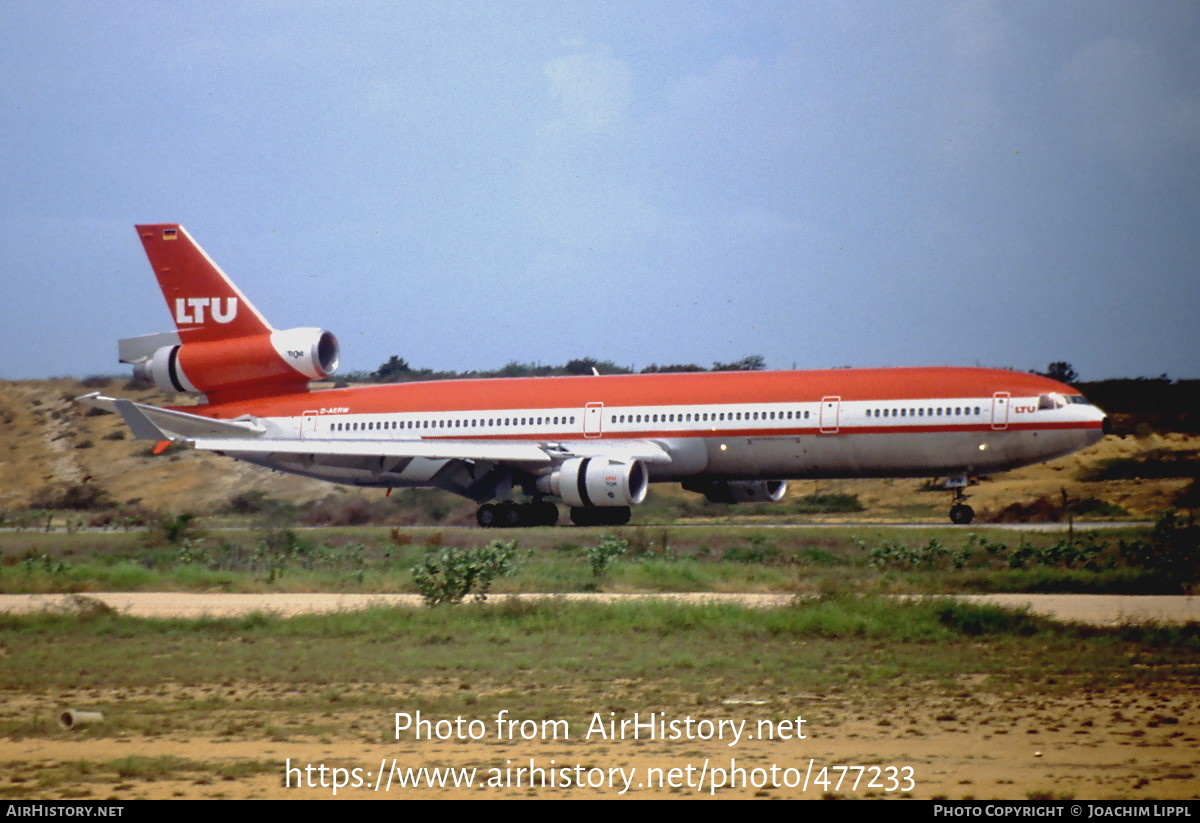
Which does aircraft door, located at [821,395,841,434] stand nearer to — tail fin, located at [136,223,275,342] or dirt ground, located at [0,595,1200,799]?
tail fin, located at [136,223,275,342]

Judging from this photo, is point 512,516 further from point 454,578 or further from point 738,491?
point 454,578

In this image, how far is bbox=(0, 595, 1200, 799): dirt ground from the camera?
962cm

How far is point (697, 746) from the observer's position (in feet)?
36.5

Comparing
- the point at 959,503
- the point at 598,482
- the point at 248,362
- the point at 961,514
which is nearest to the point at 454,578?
the point at 598,482

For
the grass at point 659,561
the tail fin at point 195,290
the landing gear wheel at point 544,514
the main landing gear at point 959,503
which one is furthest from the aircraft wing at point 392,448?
the main landing gear at point 959,503

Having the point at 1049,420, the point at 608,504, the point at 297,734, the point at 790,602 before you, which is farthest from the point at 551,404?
the point at 297,734

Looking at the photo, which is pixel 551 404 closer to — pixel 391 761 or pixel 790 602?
pixel 790 602

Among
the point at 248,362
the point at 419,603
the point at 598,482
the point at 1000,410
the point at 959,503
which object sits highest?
the point at 248,362

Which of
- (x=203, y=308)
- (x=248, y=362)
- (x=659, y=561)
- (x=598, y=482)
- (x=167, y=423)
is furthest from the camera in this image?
(x=203, y=308)

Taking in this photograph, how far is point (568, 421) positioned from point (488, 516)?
3198mm

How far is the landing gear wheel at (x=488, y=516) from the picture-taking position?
3638 centimetres

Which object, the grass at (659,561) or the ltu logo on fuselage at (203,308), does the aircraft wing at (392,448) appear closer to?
the grass at (659,561)

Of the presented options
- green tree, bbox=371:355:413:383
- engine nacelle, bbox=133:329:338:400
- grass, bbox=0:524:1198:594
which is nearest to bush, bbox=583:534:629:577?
grass, bbox=0:524:1198:594

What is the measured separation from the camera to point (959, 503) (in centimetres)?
3384
